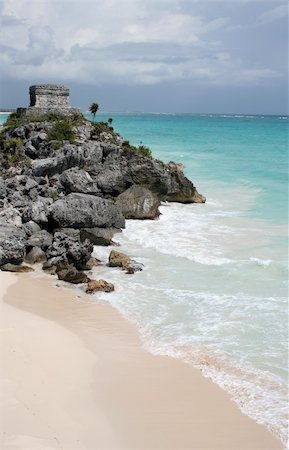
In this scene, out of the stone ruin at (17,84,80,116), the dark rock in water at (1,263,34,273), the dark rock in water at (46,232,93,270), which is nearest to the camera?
the dark rock in water at (1,263,34,273)

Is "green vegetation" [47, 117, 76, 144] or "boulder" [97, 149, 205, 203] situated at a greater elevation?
"green vegetation" [47, 117, 76, 144]

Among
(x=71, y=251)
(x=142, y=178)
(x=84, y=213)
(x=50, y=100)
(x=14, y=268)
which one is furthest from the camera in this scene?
(x=50, y=100)

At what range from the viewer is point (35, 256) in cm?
1498

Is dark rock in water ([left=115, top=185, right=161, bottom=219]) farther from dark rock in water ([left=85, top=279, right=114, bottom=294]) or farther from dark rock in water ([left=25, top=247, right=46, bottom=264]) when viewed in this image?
dark rock in water ([left=85, top=279, right=114, bottom=294])

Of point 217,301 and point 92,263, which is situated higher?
point 92,263

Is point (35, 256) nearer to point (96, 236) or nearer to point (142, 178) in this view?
point (96, 236)

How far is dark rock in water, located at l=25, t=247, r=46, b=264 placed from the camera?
14925 millimetres

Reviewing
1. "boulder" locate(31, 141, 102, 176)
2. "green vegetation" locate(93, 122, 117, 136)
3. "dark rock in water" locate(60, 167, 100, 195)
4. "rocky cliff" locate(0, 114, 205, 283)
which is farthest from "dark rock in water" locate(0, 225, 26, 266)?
"green vegetation" locate(93, 122, 117, 136)

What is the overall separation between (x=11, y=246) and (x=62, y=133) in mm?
14866

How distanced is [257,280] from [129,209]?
855 centimetres

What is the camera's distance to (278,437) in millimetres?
7188

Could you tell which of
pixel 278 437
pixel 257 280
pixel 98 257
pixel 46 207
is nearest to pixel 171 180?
pixel 46 207

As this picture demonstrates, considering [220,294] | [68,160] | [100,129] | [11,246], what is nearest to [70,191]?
[68,160]

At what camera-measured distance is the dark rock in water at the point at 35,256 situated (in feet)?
49.0
